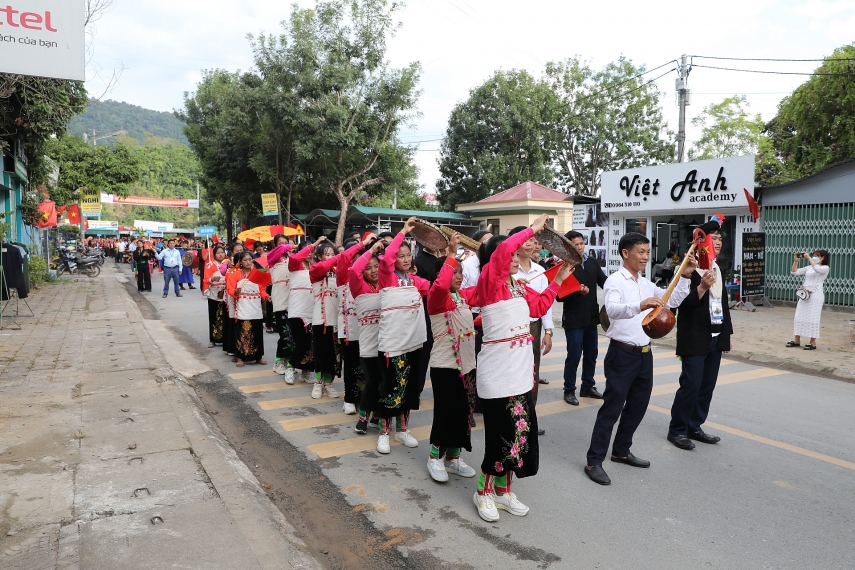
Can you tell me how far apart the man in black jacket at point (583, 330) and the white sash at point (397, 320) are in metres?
2.42

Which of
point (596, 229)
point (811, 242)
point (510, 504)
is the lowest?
point (510, 504)

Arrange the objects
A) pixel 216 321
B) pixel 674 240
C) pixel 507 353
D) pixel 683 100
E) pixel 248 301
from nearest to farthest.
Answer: pixel 507 353 → pixel 248 301 → pixel 216 321 → pixel 683 100 → pixel 674 240

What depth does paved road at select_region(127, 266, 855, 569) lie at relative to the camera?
11.2ft

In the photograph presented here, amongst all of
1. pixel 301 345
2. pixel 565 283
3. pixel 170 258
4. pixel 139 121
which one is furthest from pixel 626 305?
pixel 139 121

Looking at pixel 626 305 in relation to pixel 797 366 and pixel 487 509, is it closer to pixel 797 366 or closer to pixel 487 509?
pixel 487 509

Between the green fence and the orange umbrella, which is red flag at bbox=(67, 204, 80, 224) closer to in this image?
the orange umbrella

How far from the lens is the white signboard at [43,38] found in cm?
516

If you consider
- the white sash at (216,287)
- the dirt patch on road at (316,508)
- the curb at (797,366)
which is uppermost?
the white sash at (216,287)

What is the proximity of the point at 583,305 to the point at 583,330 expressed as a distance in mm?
299

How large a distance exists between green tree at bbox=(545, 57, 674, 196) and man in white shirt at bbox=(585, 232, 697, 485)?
3084 centimetres

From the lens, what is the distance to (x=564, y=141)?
34.3 meters

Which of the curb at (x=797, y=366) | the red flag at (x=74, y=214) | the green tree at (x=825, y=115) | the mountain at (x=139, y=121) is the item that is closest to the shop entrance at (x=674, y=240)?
the green tree at (x=825, y=115)

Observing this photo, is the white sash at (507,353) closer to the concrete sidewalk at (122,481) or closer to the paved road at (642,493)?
the paved road at (642,493)

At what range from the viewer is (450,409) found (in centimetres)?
429
